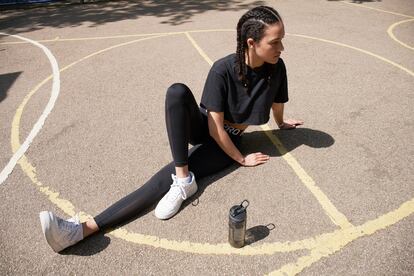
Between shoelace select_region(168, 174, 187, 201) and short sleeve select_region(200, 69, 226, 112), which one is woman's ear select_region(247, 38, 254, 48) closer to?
short sleeve select_region(200, 69, 226, 112)

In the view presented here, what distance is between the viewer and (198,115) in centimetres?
354

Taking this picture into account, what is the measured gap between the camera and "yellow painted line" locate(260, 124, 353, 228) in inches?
131

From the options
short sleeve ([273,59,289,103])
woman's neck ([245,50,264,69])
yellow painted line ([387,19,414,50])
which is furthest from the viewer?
yellow painted line ([387,19,414,50])

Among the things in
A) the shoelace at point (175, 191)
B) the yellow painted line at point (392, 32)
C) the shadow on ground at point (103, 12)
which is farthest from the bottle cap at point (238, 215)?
the shadow on ground at point (103, 12)

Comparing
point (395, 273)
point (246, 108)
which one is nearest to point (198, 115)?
point (246, 108)

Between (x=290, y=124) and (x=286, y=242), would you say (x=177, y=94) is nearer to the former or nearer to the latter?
(x=286, y=242)

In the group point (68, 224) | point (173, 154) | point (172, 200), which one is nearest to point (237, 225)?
point (172, 200)

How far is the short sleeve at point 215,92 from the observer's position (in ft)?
11.0

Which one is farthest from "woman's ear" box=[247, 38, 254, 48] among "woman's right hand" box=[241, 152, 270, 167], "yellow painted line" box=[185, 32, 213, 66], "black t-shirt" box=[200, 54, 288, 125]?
"yellow painted line" box=[185, 32, 213, 66]

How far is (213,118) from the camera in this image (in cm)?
347

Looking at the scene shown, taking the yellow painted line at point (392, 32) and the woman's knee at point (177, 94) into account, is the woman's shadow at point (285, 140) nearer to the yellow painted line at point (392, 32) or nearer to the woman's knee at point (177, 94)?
the woman's knee at point (177, 94)

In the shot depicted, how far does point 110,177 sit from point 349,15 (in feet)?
29.8

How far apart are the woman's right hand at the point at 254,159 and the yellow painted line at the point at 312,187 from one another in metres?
0.37

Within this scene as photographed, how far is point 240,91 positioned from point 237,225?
1379 mm
